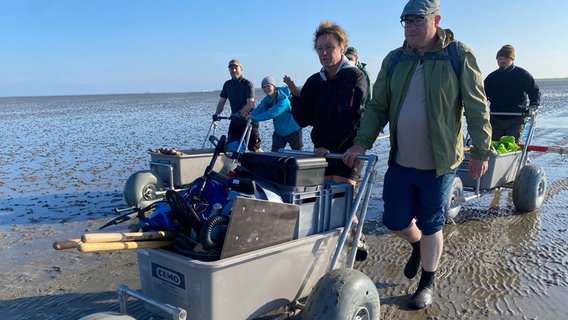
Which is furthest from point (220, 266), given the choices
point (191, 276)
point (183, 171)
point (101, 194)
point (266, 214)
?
point (101, 194)

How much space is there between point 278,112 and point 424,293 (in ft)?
10.1

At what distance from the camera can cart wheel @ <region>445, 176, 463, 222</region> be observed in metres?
5.20

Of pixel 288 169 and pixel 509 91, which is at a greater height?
pixel 509 91

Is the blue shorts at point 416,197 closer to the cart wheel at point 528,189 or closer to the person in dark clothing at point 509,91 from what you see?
the cart wheel at point 528,189

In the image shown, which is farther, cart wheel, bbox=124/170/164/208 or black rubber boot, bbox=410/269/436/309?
cart wheel, bbox=124/170/164/208

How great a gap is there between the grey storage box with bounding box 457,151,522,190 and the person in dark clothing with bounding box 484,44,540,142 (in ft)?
2.10

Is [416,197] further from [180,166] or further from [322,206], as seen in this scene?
[180,166]

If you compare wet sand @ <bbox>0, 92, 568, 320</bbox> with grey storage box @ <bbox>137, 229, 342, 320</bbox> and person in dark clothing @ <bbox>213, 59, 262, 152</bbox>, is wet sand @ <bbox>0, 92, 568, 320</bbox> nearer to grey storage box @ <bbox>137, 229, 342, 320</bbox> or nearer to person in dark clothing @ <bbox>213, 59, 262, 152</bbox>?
grey storage box @ <bbox>137, 229, 342, 320</bbox>

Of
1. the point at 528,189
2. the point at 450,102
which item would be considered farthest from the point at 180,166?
the point at 528,189

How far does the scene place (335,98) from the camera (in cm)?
349

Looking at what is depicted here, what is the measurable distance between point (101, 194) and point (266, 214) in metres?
5.60

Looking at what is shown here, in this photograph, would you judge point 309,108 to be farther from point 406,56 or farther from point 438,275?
point 438,275

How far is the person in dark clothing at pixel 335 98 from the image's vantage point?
134 inches

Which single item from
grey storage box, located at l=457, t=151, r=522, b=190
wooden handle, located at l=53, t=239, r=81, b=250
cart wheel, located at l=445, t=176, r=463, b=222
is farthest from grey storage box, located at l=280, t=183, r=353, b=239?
grey storage box, located at l=457, t=151, r=522, b=190
